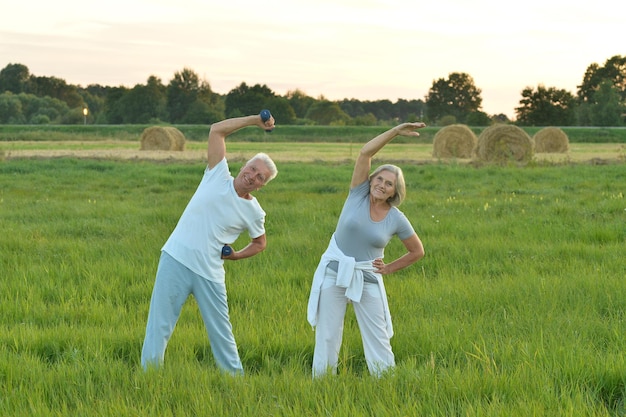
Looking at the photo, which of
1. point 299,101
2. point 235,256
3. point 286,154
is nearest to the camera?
point 235,256

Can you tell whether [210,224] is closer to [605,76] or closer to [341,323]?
[341,323]

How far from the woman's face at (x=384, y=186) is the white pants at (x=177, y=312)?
1397mm

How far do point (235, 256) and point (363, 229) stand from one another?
1.03m

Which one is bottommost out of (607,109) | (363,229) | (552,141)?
(552,141)

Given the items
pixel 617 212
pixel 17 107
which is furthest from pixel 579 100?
pixel 617 212

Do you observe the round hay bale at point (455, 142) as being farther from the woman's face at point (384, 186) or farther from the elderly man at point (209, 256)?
the elderly man at point (209, 256)

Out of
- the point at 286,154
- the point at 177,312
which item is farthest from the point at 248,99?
the point at 177,312

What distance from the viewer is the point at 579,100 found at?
98062 millimetres

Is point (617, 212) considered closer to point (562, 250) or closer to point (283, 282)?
point (562, 250)

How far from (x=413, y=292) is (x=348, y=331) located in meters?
1.50

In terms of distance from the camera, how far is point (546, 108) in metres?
87.8

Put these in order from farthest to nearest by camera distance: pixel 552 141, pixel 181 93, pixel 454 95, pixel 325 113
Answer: pixel 454 95 → pixel 325 113 → pixel 181 93 → pixel 552 141

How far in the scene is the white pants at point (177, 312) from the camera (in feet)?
19.5

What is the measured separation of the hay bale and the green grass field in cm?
2554
